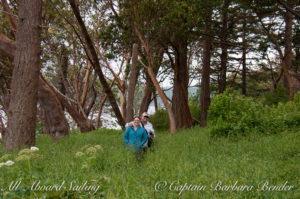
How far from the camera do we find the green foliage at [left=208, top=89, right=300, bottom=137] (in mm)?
8516

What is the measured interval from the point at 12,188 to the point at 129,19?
1142 cm

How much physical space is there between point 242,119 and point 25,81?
645cm

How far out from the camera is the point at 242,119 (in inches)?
340

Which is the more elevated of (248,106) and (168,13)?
(168,13)

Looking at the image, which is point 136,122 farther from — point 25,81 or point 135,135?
point 25,81

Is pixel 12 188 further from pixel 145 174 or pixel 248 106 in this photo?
pixel 248 106

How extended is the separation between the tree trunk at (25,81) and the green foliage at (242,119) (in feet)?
17.5

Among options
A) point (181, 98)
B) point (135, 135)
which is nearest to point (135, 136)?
point (135, 135)

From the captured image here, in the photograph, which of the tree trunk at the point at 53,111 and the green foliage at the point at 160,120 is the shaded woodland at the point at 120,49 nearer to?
the tree trunk at the point at 53,111

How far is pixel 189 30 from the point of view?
12734mm

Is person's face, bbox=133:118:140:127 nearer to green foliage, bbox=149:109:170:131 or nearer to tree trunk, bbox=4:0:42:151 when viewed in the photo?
tree trunk, bbox=4:0:42:151

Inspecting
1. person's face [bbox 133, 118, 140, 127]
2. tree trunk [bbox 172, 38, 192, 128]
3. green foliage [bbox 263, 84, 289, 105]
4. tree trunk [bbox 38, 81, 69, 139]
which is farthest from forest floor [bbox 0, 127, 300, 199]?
green foliage [bbox 263, 84, 289, 105]

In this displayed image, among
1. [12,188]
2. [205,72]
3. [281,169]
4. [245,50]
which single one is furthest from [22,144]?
[245,50]

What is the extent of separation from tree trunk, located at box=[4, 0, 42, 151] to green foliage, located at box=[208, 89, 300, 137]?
535cm
